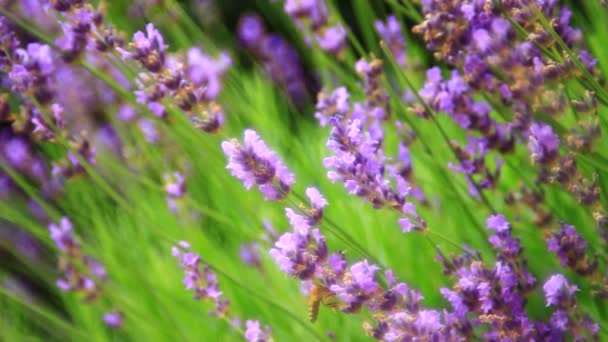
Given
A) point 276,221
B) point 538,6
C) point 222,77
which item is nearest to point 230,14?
point 222,77

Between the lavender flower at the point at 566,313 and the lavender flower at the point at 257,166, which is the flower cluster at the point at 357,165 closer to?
the lavender flower at the point at 257,166

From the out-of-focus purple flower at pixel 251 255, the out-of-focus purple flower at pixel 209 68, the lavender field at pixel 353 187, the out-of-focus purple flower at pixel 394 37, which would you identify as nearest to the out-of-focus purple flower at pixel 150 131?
the lavender field at pixel 353 187

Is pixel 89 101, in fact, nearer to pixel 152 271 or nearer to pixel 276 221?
pixel 152 271

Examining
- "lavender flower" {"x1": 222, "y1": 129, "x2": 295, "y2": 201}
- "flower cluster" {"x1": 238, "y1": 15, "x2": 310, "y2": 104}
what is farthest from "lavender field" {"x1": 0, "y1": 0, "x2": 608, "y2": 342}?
"flower cluster" {"x1": 238, "y1": 15, "x2": 310, "y2": 104}

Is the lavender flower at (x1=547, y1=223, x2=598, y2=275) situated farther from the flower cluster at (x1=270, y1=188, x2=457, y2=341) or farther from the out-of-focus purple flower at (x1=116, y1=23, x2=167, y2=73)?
the out-of-focus purple flower at (x1=116, y1=23, x2=167, y2=73)

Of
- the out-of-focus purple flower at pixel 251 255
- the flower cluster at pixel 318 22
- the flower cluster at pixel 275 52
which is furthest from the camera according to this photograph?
the flower cluster at pixel 275 52

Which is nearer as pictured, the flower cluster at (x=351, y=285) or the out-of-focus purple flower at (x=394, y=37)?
the flower cluster at (x=351, y=285)

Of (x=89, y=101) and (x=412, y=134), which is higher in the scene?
(x=89, y=101)

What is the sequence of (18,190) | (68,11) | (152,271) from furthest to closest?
(18,190)
(152,271)
(68,11)

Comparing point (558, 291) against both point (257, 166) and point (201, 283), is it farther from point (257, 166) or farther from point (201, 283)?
point (201, 283)
